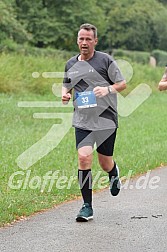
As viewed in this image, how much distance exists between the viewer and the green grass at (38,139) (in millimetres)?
9141

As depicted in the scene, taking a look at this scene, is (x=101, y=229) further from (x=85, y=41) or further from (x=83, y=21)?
(x=83, y=21)

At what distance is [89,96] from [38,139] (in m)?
8.34

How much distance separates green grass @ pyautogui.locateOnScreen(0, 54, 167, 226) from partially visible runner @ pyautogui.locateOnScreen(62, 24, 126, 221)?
936mm

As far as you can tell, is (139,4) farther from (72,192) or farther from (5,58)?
(72,192)

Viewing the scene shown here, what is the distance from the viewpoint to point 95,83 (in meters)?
7.73

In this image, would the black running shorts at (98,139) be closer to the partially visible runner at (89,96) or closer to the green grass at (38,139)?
the partially visible runner at (89,96)

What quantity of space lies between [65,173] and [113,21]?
186 feet

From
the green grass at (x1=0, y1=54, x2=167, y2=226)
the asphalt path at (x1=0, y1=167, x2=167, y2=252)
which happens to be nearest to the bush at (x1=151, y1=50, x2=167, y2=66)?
the green grass at (x1=0, y1=54, x2=167, y2=226)

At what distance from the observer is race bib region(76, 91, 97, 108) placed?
7.62m

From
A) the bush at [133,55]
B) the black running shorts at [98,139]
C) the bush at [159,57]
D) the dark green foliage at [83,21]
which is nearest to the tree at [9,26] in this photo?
the dark green foliage at [83,21]

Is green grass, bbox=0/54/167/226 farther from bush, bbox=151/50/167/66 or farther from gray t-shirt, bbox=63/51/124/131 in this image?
bush, bbox=151/50/167/66

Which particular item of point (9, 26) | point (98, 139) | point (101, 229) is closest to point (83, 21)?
point (9, 26)

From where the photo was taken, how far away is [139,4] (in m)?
69.5

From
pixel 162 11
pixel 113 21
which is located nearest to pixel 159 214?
pixel 113 21
